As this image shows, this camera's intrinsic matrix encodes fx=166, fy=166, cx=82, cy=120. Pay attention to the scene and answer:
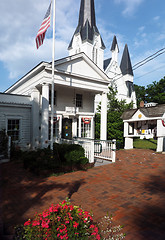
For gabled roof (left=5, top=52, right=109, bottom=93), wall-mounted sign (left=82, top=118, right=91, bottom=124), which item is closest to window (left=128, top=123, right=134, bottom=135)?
wall-mounted sign (left=82, top=118, right=91, bottom=124)

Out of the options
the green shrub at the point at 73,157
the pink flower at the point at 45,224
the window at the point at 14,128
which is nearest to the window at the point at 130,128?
the green shrub at the point at 73,157

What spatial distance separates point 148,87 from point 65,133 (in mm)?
40138

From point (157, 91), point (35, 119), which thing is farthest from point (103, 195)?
point (157, 91)

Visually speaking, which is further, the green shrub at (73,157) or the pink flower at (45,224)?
the green shrub at (73,157)

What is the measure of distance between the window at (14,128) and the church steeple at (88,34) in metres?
24.0

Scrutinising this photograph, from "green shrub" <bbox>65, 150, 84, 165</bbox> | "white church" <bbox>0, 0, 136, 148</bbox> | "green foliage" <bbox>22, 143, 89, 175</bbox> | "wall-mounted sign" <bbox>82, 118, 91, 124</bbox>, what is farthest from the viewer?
"wall-mounted sign" <bbox>82, 118, 91, 124</bbox>

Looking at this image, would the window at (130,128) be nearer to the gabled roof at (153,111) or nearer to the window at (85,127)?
the gabled roof at (153,111)

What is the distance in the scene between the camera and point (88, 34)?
32.1m

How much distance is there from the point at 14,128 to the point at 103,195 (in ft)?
31.4

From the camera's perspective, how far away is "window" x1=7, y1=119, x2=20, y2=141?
1221cm

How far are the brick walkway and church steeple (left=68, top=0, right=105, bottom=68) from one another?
93.8ft

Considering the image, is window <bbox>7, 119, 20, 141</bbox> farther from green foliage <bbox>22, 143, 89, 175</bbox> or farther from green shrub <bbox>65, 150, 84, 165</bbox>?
green shrub <bbox>65, 150, 84, 165</bbox>

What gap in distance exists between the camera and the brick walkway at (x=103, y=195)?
3609mm

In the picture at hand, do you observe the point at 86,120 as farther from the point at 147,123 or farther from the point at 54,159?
the point at 54,159
